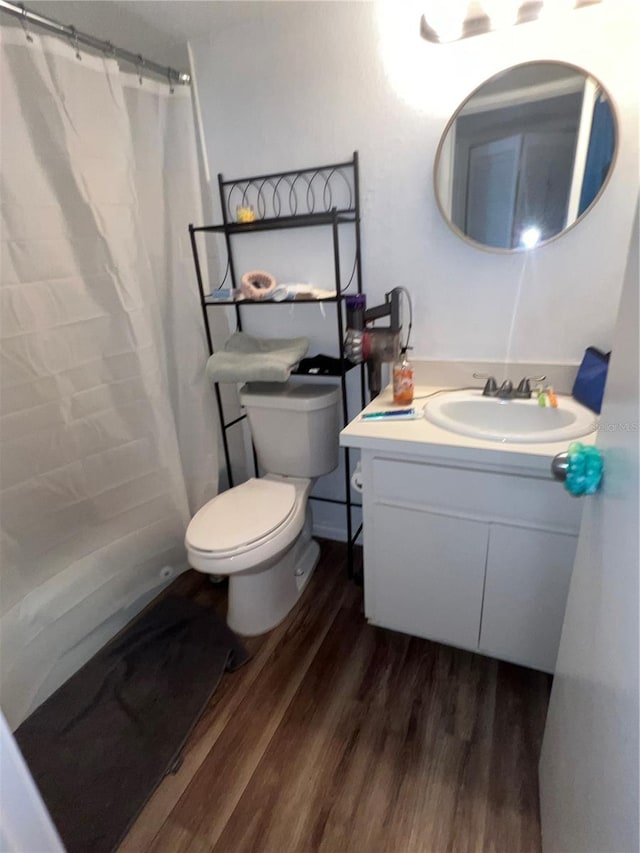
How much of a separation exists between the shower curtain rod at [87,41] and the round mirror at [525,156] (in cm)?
101

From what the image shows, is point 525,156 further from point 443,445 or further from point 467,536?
point 467,536

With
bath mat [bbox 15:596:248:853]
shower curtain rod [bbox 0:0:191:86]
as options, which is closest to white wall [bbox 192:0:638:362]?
shower curtain rod [bbox 0:0:191:86]

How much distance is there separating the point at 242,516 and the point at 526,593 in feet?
2.97

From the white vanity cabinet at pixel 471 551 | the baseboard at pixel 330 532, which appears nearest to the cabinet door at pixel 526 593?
the white vanity cabinet at pixel 471 551

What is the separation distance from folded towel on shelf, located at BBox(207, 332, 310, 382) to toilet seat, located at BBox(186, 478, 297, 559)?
42 cm

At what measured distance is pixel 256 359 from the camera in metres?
1.57

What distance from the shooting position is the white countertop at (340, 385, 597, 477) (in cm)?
108

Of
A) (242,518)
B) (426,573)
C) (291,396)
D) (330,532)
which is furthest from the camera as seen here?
(330,532)

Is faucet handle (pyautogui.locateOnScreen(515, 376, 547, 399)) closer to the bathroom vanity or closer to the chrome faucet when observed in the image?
the chrome faucet

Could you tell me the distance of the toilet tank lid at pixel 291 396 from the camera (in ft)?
5.24

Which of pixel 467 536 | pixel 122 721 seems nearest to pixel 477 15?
pixel 467 536

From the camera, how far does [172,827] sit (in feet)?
3.57

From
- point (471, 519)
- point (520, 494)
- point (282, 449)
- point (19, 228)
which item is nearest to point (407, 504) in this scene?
point (471, 519)

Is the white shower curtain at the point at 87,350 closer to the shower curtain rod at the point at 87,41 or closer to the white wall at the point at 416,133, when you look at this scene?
the shower curtain rod at the point at 87,41
